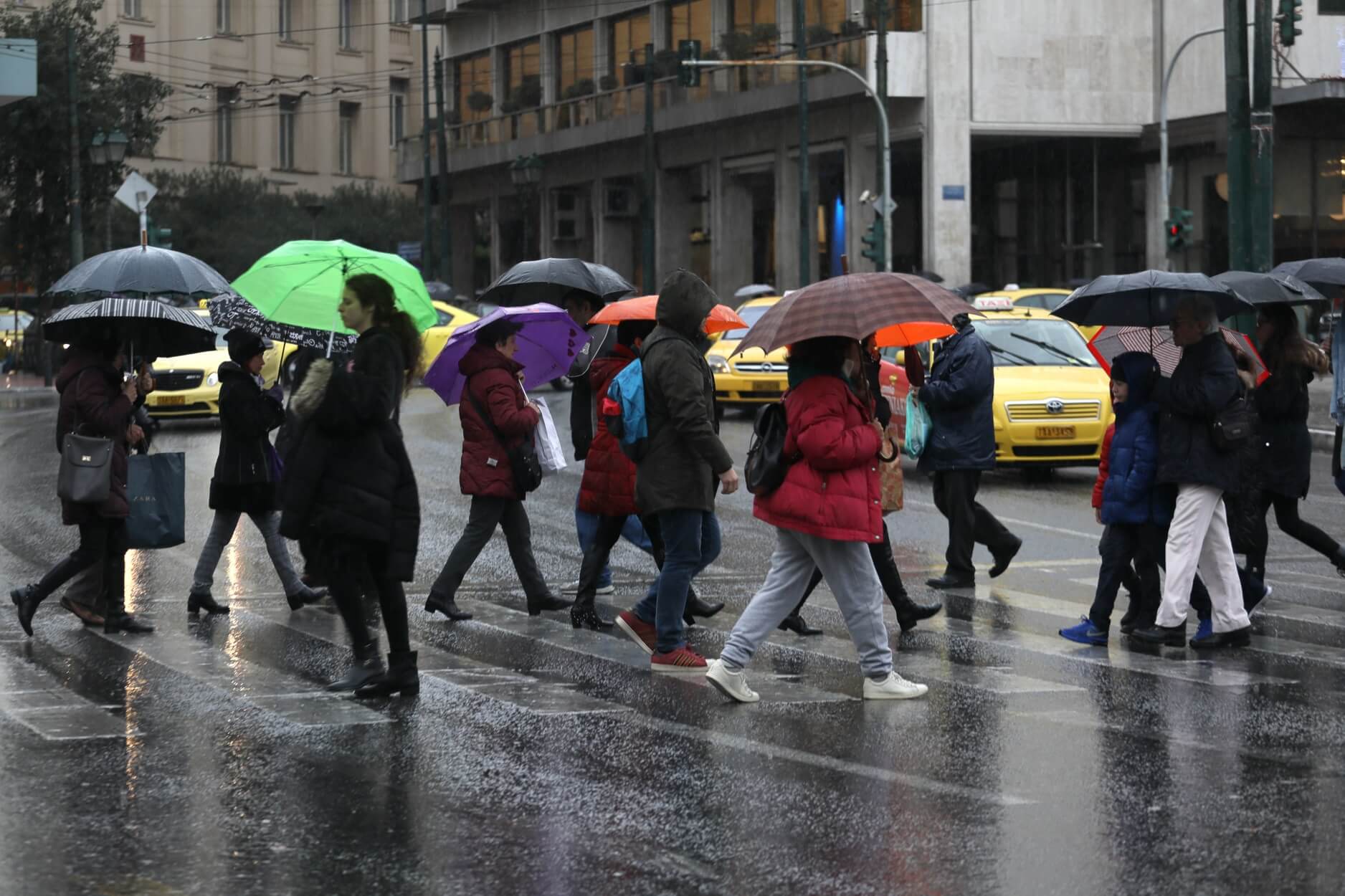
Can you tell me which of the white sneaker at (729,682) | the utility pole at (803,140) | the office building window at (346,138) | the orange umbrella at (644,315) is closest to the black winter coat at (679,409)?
the white sneaker at (729,682)

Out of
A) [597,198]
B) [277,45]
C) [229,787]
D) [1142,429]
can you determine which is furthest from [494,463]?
[277,45]

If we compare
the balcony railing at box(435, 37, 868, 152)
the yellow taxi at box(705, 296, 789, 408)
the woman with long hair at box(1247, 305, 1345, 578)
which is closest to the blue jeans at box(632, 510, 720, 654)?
the woman with long hair at box(1247, 305, 1345, 578)

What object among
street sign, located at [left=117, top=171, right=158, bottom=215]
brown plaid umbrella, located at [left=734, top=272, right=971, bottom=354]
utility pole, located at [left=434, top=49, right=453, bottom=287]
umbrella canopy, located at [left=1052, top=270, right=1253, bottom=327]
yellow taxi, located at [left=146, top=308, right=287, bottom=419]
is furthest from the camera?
utility pole, located at [left=434, top=49, right=453, bottom=287]

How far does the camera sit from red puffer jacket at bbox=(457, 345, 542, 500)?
34.9 ft

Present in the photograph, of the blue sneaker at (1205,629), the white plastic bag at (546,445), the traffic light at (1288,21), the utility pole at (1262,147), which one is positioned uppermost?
the traffic light at (1288,21)

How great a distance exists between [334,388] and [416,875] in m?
2.86

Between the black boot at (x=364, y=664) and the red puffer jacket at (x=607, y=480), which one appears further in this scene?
the red puffer jacket at (x=607, y=480)

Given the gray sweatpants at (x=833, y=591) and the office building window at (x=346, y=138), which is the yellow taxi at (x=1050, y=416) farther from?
the office building window at (x=346, y=138)

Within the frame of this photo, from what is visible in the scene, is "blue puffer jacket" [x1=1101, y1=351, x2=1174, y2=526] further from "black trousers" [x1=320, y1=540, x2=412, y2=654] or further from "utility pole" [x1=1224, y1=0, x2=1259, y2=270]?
"utility pole" [x1=1224, y1=0, x2=1259, y2=270]

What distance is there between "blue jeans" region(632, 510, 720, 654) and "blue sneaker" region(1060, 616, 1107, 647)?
207 cm

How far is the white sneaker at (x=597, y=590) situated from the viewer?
11.8 metres

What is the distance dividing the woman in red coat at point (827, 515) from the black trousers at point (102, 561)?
3.56m

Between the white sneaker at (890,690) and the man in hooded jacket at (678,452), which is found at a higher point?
the man in hooded jacket at (678,452)

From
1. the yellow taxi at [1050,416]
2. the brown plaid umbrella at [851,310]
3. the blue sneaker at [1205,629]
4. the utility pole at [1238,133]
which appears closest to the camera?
the brown plaid umbrella at [851,310]
